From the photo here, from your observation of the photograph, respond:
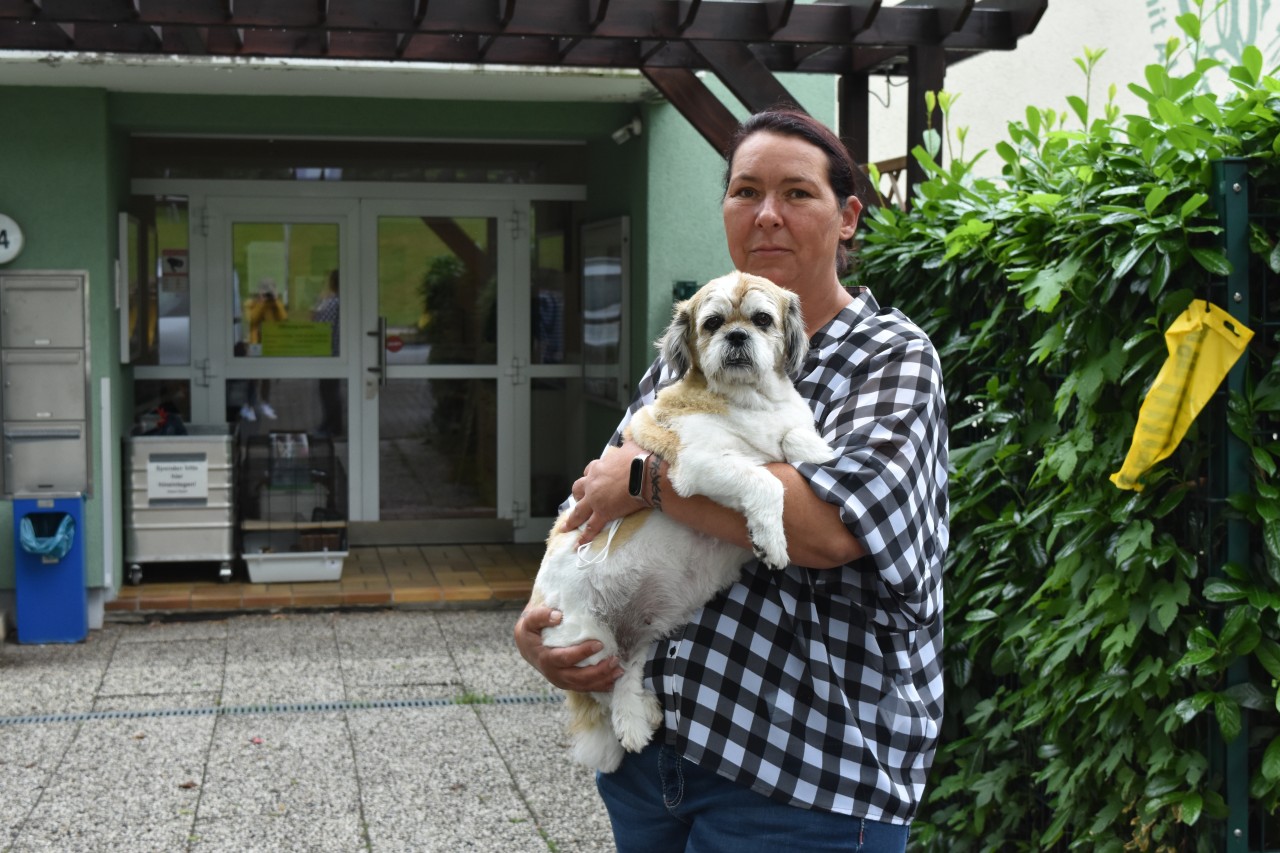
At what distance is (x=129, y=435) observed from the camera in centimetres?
907

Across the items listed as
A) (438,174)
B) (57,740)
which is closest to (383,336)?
(438,174)

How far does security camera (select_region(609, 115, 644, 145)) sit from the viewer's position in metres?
9.05

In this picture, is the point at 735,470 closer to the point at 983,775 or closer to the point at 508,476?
the point at 983,775

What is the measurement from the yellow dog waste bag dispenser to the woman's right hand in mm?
1500

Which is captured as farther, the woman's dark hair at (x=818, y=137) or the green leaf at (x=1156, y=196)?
the green leaf at (x=1156, y=196)

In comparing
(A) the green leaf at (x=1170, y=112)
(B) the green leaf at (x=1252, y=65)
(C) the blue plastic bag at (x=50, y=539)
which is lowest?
(C) the blue plastic bag at (x=50, y=539)

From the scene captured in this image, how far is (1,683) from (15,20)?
11.4ft

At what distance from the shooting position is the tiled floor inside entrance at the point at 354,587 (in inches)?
345

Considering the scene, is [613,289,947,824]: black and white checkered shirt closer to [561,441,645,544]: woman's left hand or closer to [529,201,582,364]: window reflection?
[561,441,645,544]: woman's left hand

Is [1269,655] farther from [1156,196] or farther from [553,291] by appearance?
[553,291]


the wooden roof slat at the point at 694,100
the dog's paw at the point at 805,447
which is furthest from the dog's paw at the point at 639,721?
the wooden roof slat at the point at 694,100

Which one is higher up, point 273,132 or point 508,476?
point 273,132

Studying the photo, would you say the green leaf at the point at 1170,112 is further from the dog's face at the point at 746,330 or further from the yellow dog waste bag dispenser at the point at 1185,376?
the dog's face at the point at 746,330

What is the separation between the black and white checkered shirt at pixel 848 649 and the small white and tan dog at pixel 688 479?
0.24 feet
